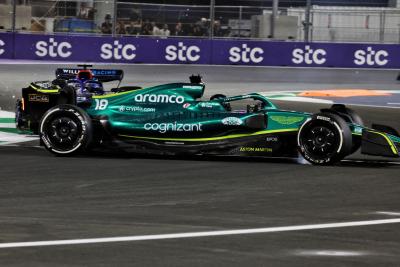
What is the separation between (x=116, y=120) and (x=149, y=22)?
1696 centimetres

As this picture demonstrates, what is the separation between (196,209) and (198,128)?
11.5 feet

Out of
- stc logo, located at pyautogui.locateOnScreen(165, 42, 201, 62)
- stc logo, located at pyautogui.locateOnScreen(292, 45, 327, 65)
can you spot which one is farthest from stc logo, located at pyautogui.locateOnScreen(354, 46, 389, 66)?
stc logo, located at pyautogui.locateOnScreen(165, 42, 201, 62)

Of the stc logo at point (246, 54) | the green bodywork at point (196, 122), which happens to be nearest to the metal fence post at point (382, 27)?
the stc logo at point (246, 54)

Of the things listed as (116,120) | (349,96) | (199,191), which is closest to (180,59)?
(349,96)

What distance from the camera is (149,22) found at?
28.4 meters

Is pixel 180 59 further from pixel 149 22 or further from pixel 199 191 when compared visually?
pixel 199 191

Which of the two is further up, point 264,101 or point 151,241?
point 264,101

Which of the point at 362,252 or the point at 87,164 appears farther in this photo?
the point at 87,164

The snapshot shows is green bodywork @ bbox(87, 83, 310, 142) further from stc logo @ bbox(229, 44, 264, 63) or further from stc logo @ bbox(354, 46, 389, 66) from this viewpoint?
stc logo @ bbox(354, 46, 389, 66)

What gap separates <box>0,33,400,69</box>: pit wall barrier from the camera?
27250mm

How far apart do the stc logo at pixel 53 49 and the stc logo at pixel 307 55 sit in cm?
649

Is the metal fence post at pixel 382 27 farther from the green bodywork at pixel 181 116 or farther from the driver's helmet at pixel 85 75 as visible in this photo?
the green bodywork at pixel 181 116

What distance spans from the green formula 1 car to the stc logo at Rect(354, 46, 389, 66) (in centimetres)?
1687

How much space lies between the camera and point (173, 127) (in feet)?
37.7
